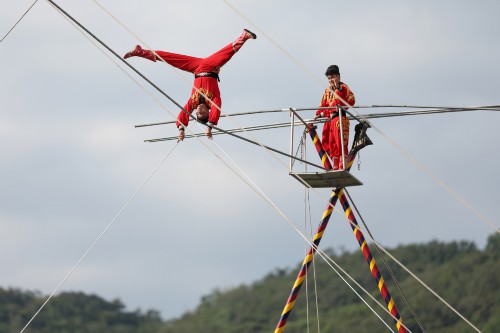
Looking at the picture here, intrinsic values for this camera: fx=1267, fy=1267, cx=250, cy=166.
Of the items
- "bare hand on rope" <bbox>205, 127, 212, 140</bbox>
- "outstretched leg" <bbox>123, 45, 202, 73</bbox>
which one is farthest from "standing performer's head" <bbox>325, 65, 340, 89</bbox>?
"outstretched leg" <bbox>123, 45, 202, 73</bbox>

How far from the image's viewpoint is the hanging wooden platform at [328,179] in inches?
475

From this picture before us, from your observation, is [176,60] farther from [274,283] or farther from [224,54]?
[274,283]

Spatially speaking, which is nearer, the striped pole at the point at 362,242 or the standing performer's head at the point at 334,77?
the standing performer's head at the point at 334,77

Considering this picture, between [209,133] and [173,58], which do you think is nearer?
[209,133]

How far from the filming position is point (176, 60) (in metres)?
13.4

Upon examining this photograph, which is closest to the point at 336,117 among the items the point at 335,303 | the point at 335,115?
the point at 335,115

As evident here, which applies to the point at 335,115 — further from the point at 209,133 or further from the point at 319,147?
the point at 209,133

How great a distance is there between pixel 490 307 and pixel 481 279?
1.88m

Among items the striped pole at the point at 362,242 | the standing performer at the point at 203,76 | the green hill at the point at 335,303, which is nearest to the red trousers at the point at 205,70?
the standing performer at the point at 203,76

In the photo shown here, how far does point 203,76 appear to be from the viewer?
13.2 metres

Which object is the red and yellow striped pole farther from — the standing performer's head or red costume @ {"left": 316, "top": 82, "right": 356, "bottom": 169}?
the standing performer's head

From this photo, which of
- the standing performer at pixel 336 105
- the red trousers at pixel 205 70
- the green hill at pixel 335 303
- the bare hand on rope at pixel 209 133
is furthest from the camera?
the green hill at pixel 335 303

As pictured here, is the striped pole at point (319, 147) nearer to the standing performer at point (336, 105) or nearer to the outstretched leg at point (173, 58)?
the standing performer at point (336, 105)

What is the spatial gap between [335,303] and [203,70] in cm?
3285
